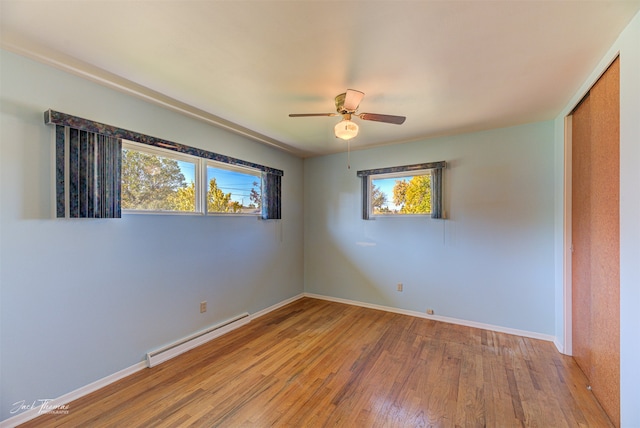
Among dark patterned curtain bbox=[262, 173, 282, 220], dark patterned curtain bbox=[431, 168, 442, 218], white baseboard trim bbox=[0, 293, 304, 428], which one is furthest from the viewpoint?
dark patterned curtain bbox=[262, 173, 282, 220]

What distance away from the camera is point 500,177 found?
3334 mm

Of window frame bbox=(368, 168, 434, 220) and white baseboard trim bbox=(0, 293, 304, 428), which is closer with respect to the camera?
white baseboard trim bbox=(0, 293, 304, 428)

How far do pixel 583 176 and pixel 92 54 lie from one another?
4.11 m

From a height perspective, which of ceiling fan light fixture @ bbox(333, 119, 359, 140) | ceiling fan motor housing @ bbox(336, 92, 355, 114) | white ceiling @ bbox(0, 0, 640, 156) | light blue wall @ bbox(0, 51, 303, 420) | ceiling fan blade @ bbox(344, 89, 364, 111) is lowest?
light blue wall @ bbox(0, 51, 303, 420)

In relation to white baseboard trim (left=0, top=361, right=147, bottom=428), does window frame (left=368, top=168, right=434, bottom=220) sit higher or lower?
higher

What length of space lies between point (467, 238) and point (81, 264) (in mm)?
4162

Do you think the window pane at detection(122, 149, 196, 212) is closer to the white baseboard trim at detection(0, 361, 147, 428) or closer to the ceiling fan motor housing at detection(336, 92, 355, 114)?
the white baseboard trim at detection(0, 361, 147, 428)

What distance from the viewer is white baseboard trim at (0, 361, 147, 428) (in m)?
1.79

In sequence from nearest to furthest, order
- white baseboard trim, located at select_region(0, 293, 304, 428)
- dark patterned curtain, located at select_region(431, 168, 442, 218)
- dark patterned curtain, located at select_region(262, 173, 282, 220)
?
1. white baseboard trim, located at select_region(0, 293, 304, 428)
2. dark patterned curtain, located at select_region(431, 168, 442, 218)
3. dark patterned curtain, located at select_region(262, 173, 282, 220)

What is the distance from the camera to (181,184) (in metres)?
2.91

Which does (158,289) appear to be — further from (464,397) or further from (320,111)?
(464,397)

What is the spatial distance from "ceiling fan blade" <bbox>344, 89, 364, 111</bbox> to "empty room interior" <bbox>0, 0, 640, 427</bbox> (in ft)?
0.10

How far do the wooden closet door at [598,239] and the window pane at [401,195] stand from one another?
1.59 meters

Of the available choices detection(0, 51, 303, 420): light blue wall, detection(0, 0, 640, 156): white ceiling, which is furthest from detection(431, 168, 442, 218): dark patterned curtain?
detection(0, 51, 303, 420): light blue wall
